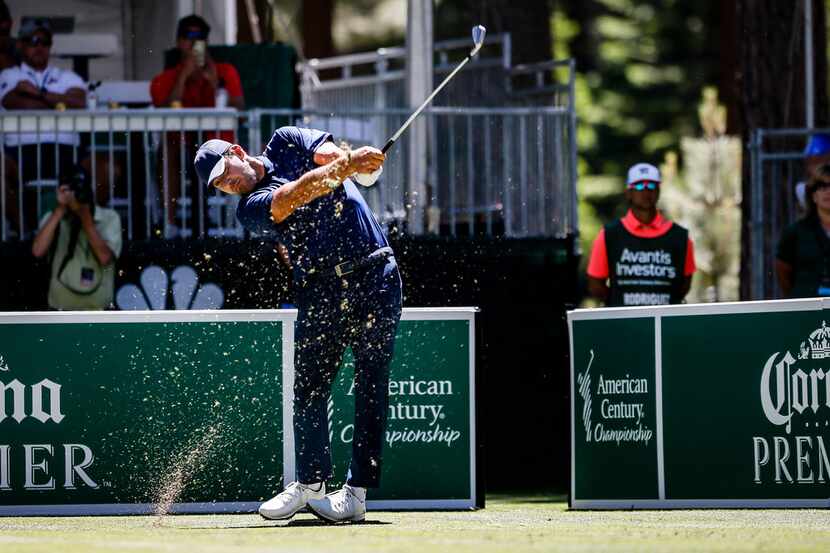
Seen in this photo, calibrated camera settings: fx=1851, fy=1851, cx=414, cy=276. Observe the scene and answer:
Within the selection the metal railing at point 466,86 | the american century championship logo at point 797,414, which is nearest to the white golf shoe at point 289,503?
the american century championship logo at point 797,414

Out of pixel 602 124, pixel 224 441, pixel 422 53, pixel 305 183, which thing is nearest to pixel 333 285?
pixel 305 183

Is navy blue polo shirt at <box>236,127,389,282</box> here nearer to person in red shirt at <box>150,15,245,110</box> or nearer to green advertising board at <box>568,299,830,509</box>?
green advertising board at <box>568,299,830,509</box>

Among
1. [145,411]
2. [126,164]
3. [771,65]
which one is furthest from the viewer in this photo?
[771,65]

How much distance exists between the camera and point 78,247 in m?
12.9

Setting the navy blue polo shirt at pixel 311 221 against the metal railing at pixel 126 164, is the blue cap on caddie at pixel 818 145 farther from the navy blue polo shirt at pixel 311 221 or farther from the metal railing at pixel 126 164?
the navy blue polo shirt at pixel 311 221

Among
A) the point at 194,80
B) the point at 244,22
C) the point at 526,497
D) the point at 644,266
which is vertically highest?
the point at 244,22

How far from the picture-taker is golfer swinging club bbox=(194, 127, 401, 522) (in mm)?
8508

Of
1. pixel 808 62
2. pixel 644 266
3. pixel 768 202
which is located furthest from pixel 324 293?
pixel 808 62

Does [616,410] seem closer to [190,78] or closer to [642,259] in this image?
[642,259]

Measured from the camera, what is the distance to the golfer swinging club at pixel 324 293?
27.9ft

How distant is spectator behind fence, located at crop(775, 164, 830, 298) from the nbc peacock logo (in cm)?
395

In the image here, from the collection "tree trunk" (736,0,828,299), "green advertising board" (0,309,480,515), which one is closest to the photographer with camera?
"green advertising board" (0,309,480,515)

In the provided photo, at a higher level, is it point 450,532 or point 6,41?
point 6,41

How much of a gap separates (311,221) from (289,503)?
52.0 inches
